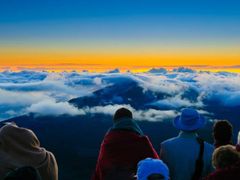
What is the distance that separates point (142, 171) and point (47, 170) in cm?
200

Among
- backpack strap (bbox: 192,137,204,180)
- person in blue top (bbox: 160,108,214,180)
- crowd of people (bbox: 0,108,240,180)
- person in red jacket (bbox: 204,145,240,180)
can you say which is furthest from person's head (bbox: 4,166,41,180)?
backpack strap (bbox: 192,137,204,180)

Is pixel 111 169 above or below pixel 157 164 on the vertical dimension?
below

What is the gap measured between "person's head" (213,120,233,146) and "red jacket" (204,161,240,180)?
2116mm

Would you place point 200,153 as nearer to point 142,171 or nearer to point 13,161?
point 142,171

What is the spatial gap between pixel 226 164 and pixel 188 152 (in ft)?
6.26

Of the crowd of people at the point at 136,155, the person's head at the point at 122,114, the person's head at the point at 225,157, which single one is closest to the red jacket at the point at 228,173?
the crowd of people at the point at 136,155

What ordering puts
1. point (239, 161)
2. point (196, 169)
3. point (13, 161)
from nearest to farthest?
point (239, 161) → point (13, 161) → point (196, 169)

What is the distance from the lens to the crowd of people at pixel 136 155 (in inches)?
213

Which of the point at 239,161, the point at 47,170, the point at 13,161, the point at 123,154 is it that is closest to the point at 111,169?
the point at 123,154

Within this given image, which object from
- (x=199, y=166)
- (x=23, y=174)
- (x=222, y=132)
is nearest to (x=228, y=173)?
(x=199, y=166)

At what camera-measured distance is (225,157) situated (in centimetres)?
544

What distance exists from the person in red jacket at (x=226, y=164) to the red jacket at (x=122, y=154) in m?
1.33

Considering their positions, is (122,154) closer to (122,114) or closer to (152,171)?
(122,114)

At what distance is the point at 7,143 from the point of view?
651cm
